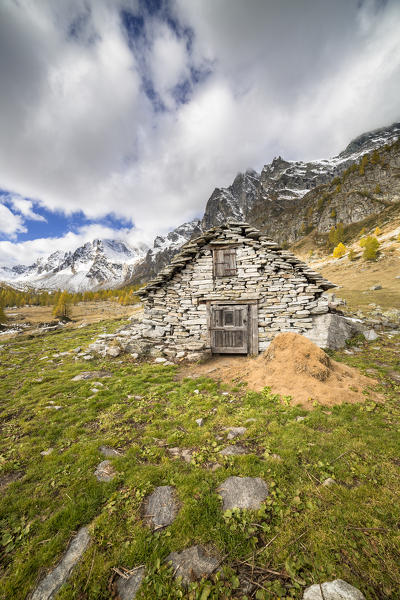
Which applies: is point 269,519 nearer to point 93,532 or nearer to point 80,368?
point 93,532

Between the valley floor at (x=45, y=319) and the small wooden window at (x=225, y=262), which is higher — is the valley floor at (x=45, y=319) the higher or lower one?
the lower one

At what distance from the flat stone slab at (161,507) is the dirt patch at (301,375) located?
412 centimetres

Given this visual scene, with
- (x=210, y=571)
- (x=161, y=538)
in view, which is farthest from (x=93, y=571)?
(x=210, y=571)

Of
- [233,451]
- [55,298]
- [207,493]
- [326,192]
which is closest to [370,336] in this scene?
[233,451]

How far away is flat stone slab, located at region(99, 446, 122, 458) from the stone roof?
823 cm

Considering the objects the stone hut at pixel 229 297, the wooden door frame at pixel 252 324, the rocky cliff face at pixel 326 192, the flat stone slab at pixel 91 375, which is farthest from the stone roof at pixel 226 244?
the rocky cliff face at pixel 326 192

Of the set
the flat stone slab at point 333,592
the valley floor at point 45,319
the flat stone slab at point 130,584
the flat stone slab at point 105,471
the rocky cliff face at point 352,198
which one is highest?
the rocky cliff face at point 352,198

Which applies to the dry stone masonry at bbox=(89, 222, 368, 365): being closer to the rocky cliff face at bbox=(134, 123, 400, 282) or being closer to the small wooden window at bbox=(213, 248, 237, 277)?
the small wooden window at bbox=(213, 248, 237, 277)

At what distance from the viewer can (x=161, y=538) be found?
9.81 feet

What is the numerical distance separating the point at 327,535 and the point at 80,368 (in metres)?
10.4

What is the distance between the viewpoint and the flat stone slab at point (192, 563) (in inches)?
101

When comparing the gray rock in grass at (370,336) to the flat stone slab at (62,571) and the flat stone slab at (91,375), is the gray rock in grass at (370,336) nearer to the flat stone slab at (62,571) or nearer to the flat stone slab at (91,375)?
the flat stone slab at (91,375)

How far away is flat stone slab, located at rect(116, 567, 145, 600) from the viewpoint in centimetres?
246

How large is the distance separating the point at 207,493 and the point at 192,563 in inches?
37.2
